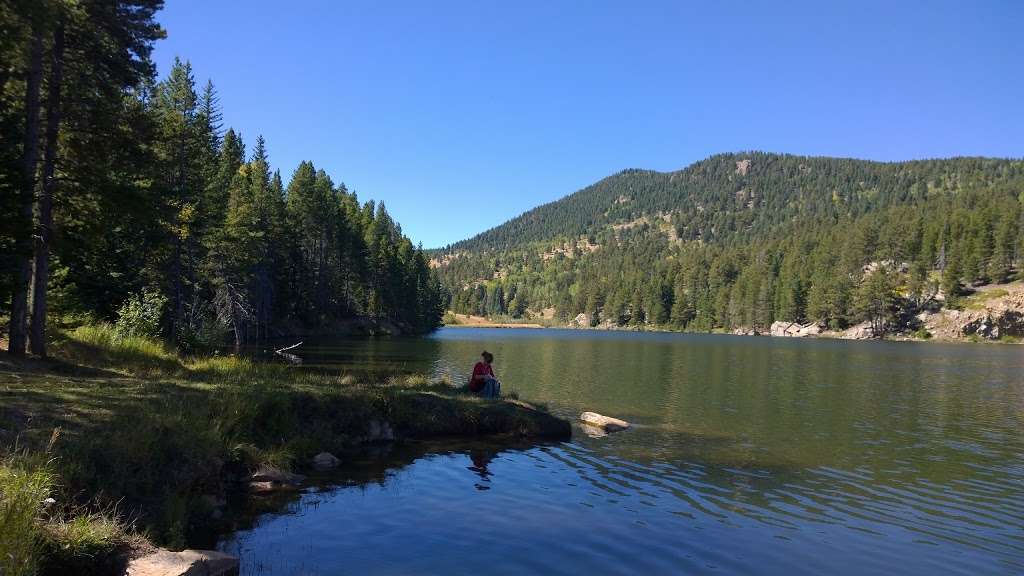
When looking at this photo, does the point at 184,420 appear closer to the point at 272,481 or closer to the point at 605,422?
the point at 272,481

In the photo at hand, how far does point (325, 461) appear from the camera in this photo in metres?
15.1

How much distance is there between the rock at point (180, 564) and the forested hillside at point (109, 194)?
39.3 feet

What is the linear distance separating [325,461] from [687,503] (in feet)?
29.9

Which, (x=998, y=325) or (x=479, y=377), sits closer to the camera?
(x=479, y=377)

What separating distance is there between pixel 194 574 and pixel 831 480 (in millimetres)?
15796

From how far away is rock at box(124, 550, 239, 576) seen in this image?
719 centimetres

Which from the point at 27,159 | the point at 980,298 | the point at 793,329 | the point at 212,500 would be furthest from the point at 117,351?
the point at 793,329

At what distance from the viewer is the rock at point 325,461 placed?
14.9m

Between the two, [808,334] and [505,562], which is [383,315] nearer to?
[505,562]

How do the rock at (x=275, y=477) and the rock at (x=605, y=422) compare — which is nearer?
the rock at (x=275, y=477)

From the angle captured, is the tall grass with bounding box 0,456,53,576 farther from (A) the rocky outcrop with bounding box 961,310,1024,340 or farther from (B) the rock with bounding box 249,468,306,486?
(A) the rocky outcrop with bounding box 961,310,1024,340

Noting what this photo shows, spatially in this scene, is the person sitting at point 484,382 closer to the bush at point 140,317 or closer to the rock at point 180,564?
the rock at point 180,564

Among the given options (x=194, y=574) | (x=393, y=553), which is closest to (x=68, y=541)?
(x=194, y=574)

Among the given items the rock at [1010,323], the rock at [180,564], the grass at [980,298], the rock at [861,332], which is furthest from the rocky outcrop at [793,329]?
the rock at [180,564]
